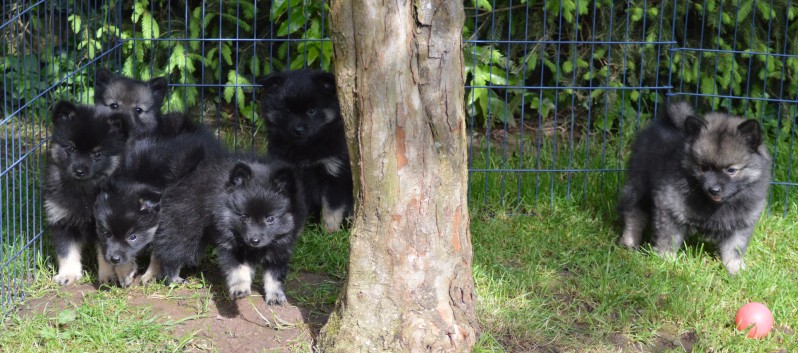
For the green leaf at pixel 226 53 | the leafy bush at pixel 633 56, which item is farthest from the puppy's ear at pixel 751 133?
the green leaf at pixel 226 53

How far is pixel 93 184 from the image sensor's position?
19.5 feet

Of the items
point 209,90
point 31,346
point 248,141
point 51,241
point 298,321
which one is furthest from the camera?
point 209,90

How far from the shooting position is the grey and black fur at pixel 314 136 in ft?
22.9

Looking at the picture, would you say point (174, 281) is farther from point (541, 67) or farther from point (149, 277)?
point (541, 67)

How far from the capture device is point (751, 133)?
20.6 feet

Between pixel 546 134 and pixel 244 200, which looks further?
pixel 546 134

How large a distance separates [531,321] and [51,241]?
3.40 m

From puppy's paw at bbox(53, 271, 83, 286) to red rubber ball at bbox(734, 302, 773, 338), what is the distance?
4197 mm

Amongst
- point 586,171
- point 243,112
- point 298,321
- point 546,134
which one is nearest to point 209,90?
point 243,112

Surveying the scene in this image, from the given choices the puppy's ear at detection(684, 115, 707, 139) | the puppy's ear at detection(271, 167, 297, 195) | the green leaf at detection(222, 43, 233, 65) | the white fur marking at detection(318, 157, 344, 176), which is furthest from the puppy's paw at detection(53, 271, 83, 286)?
the puppy's ear at detection(684, 115, 707, 139)

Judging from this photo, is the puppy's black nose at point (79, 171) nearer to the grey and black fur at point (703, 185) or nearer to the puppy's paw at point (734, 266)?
the grey and black fur at point (703, 185)

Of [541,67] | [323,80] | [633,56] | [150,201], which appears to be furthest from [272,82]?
[633,56]

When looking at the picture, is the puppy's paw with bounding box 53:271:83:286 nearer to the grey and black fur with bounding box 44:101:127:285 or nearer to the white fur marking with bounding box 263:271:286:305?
the grey and black fur with bounding box 44:101:127:285

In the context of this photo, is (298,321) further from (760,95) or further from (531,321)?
(760,95)
